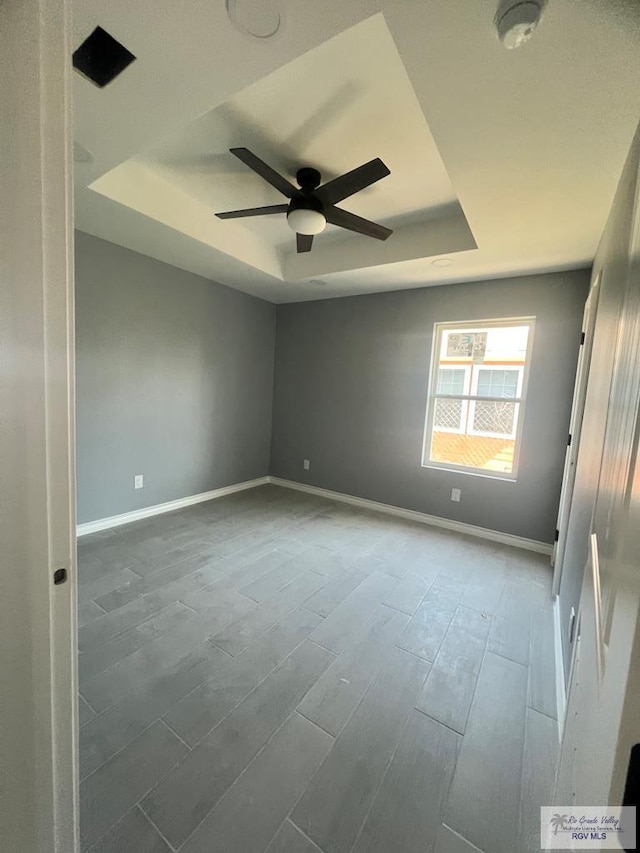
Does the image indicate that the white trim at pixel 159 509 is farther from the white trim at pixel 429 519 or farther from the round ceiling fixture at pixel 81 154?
the round ceiling fixture at pixel 81 154

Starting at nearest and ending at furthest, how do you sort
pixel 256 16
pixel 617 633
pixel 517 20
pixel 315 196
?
pixel 617 633 < pixel 517 20 < pixel 256 16 < pixel 315 196

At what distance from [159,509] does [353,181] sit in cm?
335

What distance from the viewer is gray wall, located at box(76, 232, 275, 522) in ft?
9.51

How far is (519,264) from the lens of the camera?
2.82 meters

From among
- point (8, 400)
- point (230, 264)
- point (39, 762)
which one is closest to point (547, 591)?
point (39, 762)

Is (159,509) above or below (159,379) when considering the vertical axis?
below

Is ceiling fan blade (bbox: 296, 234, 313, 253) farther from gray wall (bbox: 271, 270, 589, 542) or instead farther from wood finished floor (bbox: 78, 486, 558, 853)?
wood finished floor (bbox: 78, 486, 558, 853)

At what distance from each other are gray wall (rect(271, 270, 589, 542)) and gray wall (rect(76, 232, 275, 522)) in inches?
22.7

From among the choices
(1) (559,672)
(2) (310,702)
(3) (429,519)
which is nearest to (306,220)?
(2) (310,702)

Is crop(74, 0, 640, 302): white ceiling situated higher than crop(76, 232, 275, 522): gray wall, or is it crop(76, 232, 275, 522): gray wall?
crop(74, 0, 640, 302): white ceiling

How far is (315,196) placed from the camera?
1991 mm

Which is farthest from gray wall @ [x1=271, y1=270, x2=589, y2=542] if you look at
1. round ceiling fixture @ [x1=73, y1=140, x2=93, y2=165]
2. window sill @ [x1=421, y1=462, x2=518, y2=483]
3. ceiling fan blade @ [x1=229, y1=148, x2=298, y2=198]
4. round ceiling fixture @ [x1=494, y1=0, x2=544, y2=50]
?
round ceiling fixture @ [x1=73, y1=140, x2=93, y2=165]

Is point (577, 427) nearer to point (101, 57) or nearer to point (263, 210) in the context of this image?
point (263, 210)

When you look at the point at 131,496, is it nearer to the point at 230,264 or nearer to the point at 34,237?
the point at 230,264
